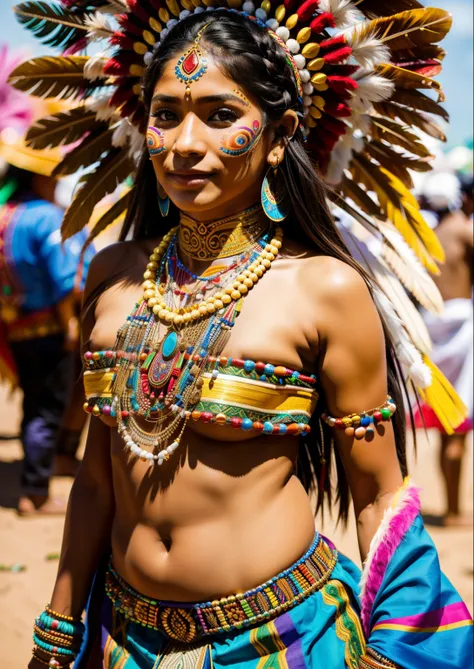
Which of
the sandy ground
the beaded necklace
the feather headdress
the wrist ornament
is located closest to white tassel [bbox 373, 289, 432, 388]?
the feather headdress

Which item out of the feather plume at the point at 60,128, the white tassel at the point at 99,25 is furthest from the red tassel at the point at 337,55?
the feather plume at the point at 60,128

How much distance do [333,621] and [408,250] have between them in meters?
1.14

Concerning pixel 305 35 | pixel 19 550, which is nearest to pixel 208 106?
pixel 305 35

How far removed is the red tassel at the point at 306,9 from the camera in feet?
7.79

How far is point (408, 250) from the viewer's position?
2.72 metres

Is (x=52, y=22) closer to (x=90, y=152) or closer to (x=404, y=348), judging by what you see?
(x=90, y=152)

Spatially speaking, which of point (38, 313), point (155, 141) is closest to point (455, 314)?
point (38, 313)

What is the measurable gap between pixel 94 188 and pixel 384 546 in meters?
1.43

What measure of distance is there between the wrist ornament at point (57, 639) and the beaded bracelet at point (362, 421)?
3.04 feet

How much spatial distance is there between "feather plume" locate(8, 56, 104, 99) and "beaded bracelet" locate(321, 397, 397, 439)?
4.43 feet

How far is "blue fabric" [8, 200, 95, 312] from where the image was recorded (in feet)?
19.8

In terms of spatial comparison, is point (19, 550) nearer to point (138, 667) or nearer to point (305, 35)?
point (138, 667)

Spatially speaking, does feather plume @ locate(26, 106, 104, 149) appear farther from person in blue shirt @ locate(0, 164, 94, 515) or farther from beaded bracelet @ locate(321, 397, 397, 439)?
person in blue shirt @ locate(0, 164, 94, 515)

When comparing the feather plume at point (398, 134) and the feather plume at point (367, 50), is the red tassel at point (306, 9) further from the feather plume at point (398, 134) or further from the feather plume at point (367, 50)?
the feather plume at point (398, 134)
